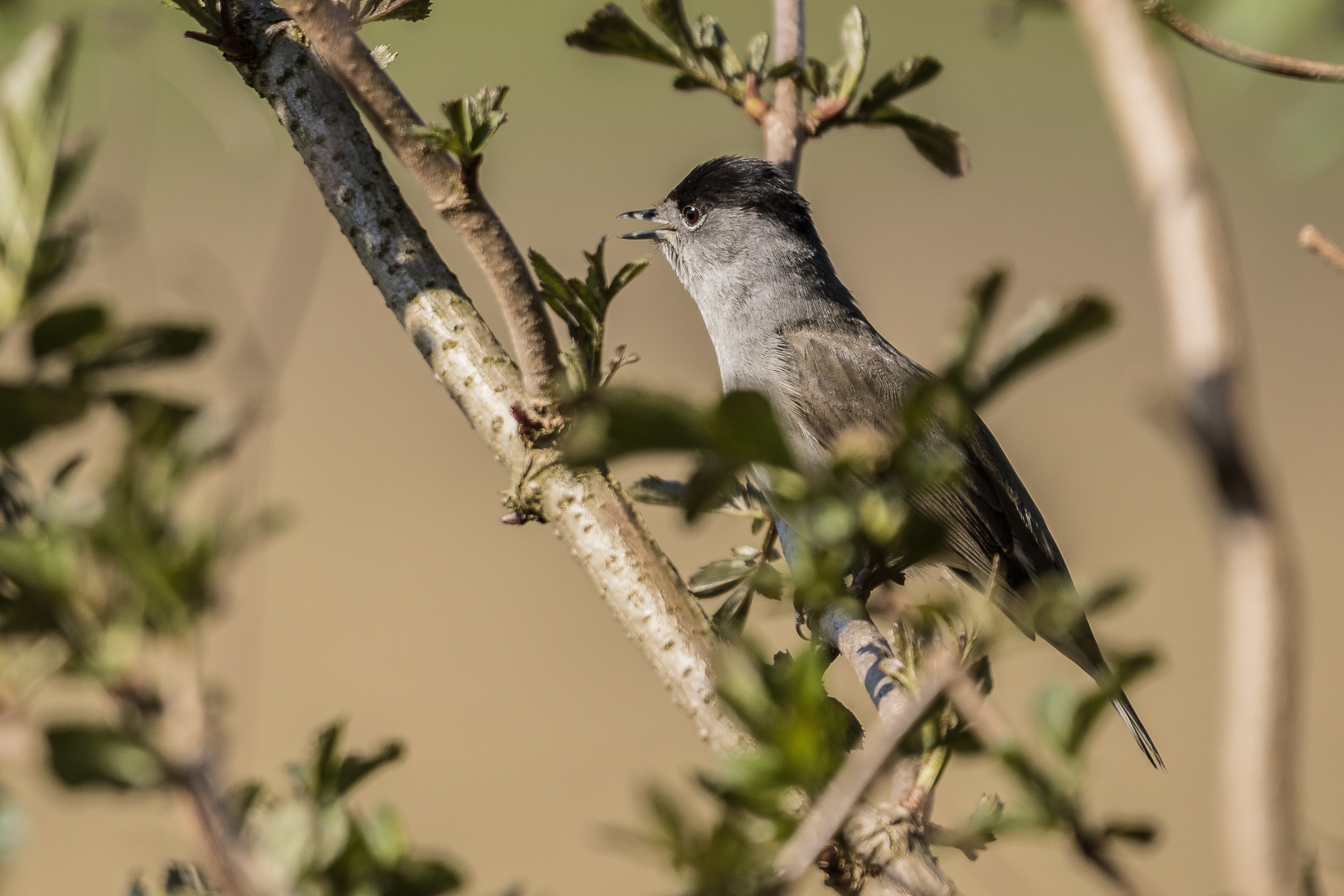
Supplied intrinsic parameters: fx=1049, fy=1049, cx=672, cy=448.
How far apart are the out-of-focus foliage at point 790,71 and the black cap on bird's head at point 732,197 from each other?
137cm

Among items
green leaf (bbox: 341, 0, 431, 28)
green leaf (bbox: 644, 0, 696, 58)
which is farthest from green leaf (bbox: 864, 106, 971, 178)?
green leaf (bbox: 341, 0, 431, 28)

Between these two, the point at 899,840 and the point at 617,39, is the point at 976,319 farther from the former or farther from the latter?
the point at 617,39

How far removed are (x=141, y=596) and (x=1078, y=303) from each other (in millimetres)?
456

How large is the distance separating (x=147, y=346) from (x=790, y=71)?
1.38m

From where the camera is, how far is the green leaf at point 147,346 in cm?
59

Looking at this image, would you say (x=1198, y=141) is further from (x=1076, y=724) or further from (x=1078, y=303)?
(x=1076, y=724)

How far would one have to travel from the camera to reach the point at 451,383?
4.29 feet

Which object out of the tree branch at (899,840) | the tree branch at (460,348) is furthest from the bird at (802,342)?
the tree branch at (899,840)

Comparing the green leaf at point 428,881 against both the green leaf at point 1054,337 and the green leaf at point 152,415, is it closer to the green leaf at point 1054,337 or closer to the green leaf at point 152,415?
the green leaf at point 152,415

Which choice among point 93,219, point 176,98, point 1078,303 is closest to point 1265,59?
point 1078,303

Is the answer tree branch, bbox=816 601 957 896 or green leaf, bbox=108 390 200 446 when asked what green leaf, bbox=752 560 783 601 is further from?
green leaf, bbox=108 390 200 446

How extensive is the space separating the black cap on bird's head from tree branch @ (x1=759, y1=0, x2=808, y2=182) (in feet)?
4.28

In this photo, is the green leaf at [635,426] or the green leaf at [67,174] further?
the green leaf at [67,174]

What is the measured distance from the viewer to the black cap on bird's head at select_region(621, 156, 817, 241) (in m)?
3.49
